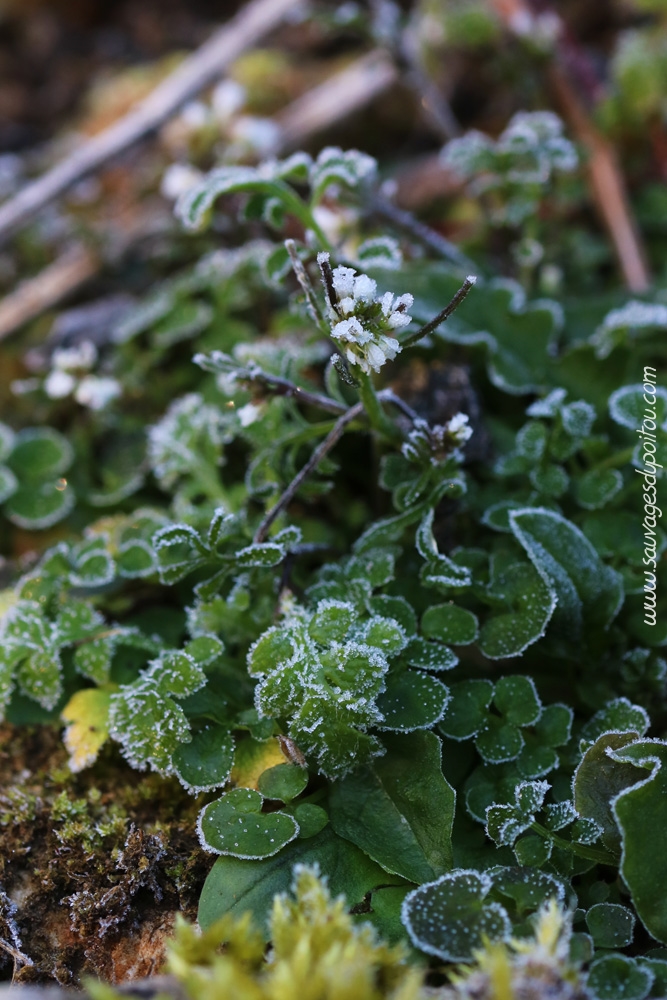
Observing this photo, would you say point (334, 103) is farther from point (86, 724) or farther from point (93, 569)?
point (86, 724)

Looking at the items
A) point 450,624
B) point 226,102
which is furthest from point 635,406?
point 226,102

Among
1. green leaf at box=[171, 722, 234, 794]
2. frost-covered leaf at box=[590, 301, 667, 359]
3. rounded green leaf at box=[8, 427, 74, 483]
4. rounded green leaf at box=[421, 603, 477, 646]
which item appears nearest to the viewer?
green leaf at box=[171, 722, 234, 794]

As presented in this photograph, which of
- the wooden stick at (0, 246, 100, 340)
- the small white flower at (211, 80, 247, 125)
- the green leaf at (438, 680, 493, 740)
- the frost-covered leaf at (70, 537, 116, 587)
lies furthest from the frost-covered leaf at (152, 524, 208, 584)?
the small white flower at (211, 80, 247, 125)

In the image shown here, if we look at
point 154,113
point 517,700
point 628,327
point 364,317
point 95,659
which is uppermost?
point 154,113

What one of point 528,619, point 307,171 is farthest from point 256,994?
point 307,171

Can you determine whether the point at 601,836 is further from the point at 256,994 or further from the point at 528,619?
the point at 256,994

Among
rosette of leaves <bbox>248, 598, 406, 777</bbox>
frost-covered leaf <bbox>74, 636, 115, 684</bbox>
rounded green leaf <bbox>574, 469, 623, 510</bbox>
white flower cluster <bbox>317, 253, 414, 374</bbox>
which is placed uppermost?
white flower cluster <bbox>317, 253, 414, 374</bbox>

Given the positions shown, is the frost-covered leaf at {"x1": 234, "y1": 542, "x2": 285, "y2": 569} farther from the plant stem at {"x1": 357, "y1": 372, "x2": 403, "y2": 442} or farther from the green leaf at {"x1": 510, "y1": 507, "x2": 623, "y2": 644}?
the green leaf at {"x1": 510, "y1": 507, "x2": 623, "y2": 644}

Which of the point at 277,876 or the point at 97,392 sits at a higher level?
the point at 97,392
